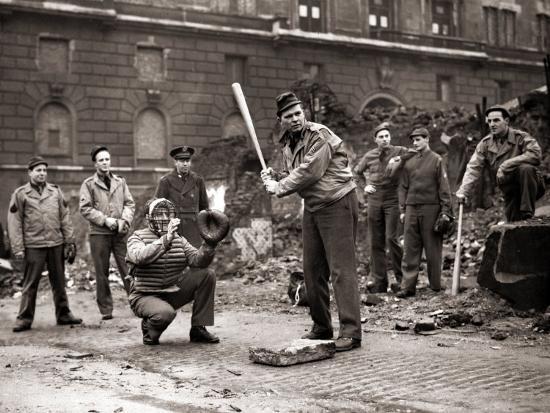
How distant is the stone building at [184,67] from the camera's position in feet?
85.9

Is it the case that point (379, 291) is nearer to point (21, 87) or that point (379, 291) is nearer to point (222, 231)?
point (222, 231)

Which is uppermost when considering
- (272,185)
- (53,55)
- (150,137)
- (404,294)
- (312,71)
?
(312,71)

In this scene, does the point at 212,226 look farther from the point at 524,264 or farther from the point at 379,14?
the point at 379,14

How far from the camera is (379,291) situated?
10680 millimetres

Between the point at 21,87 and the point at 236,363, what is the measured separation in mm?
22271

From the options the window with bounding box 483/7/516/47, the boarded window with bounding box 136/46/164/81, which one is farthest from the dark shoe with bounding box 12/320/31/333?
the window with bounding box 483/7/516/47

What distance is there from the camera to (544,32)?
129 ft

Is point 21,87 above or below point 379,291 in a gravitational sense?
above

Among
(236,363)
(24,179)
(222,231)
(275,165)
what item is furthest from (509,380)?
(24,179)

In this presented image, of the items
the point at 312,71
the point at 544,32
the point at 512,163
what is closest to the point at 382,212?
the point at 512,163

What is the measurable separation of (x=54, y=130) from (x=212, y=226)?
21.1m

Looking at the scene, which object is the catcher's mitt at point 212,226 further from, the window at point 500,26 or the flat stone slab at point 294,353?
the window at point 500,26

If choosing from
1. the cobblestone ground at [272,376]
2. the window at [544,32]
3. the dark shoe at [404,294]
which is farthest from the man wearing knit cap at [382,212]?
the window at [544,32]

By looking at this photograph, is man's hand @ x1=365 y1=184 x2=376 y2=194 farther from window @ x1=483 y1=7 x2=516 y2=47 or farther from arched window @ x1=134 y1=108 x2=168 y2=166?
window @ x1=483 y1=7 x2=516 y2=47
